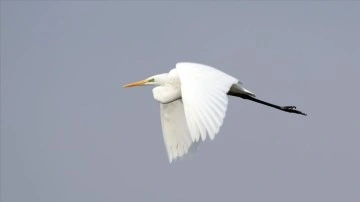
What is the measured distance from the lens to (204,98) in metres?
11.9

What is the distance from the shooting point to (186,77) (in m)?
13.0

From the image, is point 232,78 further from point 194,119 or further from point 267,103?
point 267,103

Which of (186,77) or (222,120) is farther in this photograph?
(186,77)

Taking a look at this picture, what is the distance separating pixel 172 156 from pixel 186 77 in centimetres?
263

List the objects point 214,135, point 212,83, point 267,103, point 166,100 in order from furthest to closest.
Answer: point 267,103
point 166,100
point 212,83
point 214,135

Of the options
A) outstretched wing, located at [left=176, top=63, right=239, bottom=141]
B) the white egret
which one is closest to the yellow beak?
the white egret

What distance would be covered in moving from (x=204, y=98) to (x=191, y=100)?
0.21m

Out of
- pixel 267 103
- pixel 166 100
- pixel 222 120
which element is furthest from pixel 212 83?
pixel 267 103

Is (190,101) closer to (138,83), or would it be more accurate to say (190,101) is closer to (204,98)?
(204,98)

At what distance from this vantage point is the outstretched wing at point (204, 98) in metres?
11.4

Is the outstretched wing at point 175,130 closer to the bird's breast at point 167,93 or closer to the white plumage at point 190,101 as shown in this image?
the white plumage at point 190,101

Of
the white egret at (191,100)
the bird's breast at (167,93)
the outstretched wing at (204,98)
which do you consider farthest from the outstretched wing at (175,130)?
the outstretched wing at (204,98)

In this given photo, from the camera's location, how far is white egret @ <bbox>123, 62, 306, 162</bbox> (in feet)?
37.6

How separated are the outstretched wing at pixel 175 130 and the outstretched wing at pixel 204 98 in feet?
6.77
